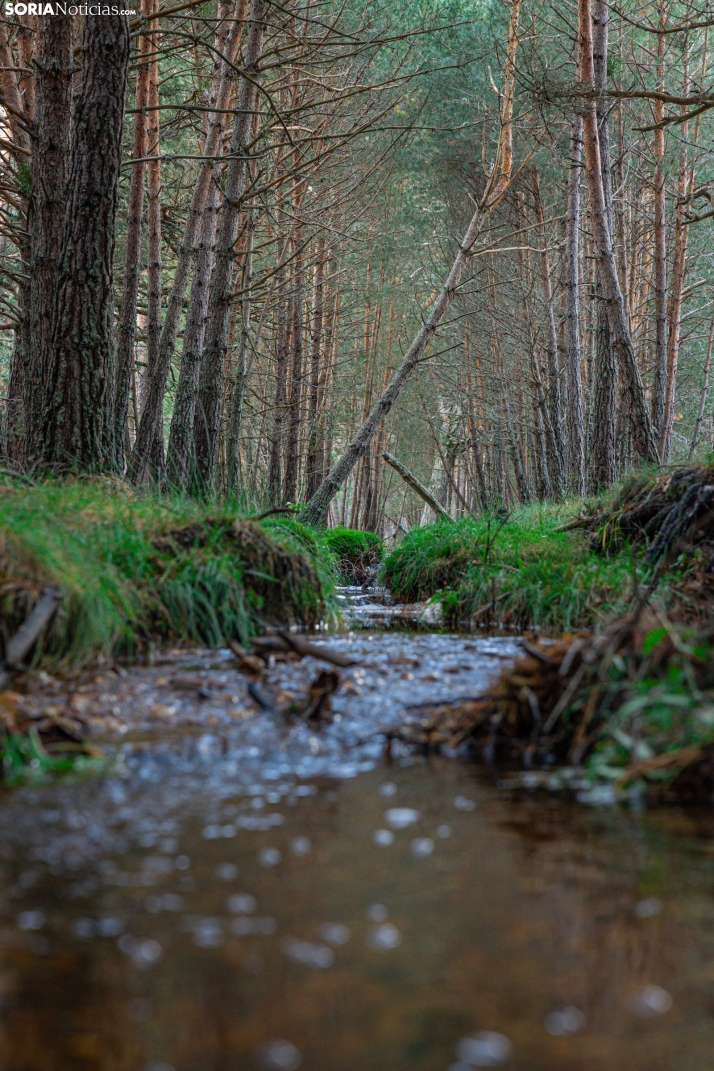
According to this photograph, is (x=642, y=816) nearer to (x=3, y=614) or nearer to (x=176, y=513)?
(x=3, y=614)

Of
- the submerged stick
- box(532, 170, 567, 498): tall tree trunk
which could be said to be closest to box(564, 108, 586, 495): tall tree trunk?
box(532, 170, 567, 498): tall tree trunk

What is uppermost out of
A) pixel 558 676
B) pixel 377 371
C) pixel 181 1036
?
pixel 377 371

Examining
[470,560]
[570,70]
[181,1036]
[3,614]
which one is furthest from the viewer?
[570,70]

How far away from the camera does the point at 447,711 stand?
349cm

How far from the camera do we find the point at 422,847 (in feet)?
7.23

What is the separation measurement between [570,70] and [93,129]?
13.0 m

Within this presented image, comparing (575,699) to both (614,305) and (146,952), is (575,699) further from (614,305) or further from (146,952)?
(614,305)

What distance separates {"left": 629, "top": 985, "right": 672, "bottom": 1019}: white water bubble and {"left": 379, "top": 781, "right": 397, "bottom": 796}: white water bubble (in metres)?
1.15

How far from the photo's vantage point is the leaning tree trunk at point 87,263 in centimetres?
678

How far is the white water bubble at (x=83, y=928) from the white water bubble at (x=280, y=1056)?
481 mm

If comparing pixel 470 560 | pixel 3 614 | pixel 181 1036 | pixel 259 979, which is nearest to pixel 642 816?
pixel 259 979

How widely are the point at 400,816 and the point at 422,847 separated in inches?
8.9

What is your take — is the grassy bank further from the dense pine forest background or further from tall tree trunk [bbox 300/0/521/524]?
tall tree trunk [bbox 300/0/521/524]

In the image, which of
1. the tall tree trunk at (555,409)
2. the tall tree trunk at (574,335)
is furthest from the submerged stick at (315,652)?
the tall tree trunk at (555,409)
